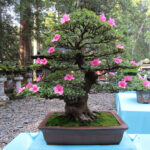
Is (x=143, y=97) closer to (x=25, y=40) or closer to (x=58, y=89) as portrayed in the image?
(x=58, y=89)

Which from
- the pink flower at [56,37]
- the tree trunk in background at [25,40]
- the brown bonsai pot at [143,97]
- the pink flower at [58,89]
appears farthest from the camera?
the tree trunk in background at [25,40]

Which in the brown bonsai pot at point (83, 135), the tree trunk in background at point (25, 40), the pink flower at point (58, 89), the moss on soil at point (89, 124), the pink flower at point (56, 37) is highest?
the tree trunk in background at point (25, 40)

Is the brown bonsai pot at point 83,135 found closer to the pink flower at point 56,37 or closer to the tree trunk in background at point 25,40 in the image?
the pink flower at point 56,37

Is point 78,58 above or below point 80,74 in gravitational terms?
above

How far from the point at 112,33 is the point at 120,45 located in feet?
0.44

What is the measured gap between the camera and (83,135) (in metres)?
1.14

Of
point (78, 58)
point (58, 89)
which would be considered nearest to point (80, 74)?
point (78, 58)

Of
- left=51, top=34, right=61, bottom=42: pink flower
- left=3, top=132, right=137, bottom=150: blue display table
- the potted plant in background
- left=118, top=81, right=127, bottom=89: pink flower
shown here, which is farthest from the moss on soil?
left=51, top=34, right=61, bottom=42: pink flower

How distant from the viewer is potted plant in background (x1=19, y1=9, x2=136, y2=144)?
113 centimetres

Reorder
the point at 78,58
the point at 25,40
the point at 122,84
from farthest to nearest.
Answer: the point at 25,40
the point at 78,58
the point at 122,84

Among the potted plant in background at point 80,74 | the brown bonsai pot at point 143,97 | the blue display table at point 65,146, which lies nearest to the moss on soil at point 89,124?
the potted plant in background at point 80,74

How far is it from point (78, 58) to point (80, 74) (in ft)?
0.54

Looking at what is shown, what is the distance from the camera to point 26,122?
10.2 ft

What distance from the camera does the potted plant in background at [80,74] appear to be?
1132mm
